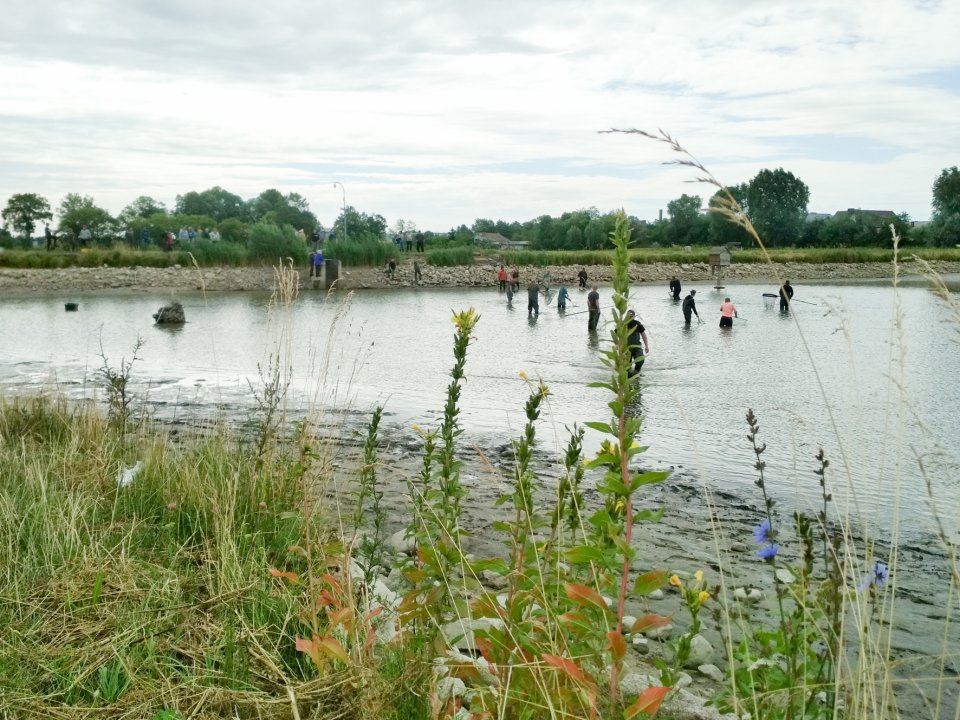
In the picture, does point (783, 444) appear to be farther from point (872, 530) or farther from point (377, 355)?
point (377, 355)

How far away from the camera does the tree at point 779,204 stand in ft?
352

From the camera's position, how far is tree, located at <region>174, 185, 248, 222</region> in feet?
449

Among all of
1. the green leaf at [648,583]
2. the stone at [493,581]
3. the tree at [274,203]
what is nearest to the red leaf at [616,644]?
the green leaf at [648,583]

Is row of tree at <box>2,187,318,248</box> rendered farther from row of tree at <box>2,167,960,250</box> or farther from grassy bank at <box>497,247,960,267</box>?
grassy bank at <box>497,247,960,267</box>

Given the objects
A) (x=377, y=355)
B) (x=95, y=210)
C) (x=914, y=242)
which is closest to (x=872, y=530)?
(x=377, y=355)

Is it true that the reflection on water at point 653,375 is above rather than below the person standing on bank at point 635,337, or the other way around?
below

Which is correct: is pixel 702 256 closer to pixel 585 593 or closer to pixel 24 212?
pixel 24 212

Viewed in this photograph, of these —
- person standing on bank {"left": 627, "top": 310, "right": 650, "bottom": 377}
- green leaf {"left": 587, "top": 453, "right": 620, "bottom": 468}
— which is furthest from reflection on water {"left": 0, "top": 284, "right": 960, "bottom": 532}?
green leaf {"left": 587, "top": 453, "right": 620, "bottom": 468}

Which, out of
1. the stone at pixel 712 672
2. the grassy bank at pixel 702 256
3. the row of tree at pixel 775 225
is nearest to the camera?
the stone at pixel 712 672

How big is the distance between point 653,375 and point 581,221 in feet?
340

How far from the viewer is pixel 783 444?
10.3m

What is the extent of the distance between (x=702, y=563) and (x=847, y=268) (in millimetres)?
83953

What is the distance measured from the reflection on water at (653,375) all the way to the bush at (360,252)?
2198cm

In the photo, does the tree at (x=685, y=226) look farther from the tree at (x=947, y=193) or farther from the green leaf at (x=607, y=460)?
the green leaf at (x=607, y=460)
